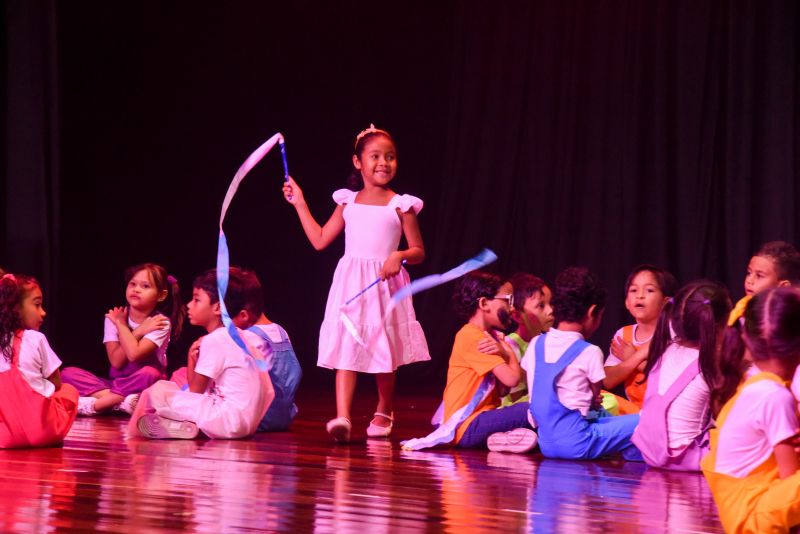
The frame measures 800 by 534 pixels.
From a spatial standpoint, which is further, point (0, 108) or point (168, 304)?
point (168, 304)

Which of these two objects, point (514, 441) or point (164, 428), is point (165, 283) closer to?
point (164, 428)

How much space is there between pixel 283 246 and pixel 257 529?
18.2ft

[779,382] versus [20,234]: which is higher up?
[20,234]

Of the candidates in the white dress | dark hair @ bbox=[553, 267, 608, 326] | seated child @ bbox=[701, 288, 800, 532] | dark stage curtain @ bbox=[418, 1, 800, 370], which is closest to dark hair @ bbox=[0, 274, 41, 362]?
the white dress

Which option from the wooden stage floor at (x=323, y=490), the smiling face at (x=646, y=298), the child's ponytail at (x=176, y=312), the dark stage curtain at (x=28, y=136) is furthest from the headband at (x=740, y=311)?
the dark stage curtain at (x=28, y=136)

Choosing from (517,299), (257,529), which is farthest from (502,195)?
(257,529)

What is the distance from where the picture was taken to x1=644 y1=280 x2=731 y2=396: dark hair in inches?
141

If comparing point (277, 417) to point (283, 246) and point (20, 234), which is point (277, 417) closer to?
point (20, 234)

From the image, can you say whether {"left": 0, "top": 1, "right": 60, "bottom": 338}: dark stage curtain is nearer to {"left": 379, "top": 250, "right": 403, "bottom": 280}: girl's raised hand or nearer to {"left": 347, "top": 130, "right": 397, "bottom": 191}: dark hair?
{"left": 347, "top": 130, "right": 397, "bottom": 191}: dark hair

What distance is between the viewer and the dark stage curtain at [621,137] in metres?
6.48

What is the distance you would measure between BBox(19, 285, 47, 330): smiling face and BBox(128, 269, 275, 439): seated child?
539 mm

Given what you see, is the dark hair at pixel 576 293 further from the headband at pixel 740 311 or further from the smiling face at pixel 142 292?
the smiling face at pixel 142 292

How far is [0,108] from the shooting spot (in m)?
6.26

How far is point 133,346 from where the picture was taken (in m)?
5.18
